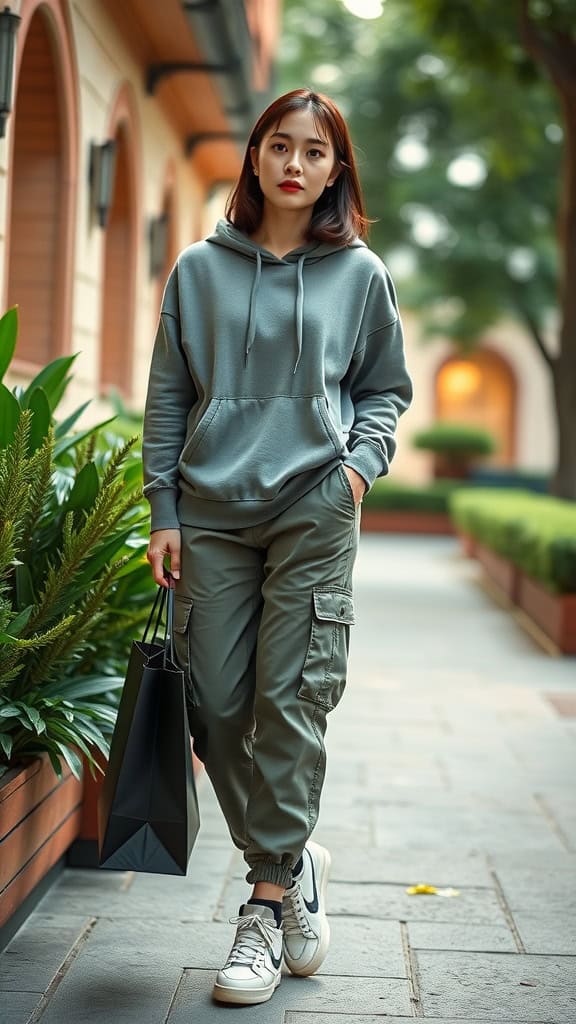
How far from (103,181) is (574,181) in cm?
692

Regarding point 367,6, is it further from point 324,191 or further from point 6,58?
point 324,191

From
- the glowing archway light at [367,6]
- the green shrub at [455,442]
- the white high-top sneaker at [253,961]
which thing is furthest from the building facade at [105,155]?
the green shrub at [455,442]

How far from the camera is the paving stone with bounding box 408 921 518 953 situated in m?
3.11

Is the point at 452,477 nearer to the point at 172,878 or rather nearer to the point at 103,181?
the point at 103,181

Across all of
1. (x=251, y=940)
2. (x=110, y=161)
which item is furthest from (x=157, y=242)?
(x=251, y=940)

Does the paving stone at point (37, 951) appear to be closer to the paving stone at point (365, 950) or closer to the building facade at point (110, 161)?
the paving stone at point (365, 950)

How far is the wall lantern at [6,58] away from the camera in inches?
179

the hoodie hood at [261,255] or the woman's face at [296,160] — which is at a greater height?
the woman's face at [296,160]

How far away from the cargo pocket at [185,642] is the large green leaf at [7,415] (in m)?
0.62

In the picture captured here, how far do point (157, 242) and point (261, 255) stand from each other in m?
7.05

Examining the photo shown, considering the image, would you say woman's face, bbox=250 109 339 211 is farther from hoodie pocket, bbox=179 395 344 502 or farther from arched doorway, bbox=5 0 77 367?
arched doorway, bbox=5 0 77 367

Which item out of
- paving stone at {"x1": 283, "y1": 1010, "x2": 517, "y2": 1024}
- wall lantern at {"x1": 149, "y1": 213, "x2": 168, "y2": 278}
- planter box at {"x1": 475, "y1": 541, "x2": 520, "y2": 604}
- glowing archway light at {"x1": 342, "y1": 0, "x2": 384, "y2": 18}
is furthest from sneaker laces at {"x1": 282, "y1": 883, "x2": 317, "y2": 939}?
glowing archway light at {"x1": 342, "y1": 0, "x2": 384, "y2": 18}

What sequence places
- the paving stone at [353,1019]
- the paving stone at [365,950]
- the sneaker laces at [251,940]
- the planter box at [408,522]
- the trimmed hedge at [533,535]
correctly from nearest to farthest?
the paving stone at [353,1019], the sneaker laces at [251,940], the paving stone at [365,950], the trimmed hedge at [533,535], the planter box at [408,522]

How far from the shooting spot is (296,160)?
2838mm
